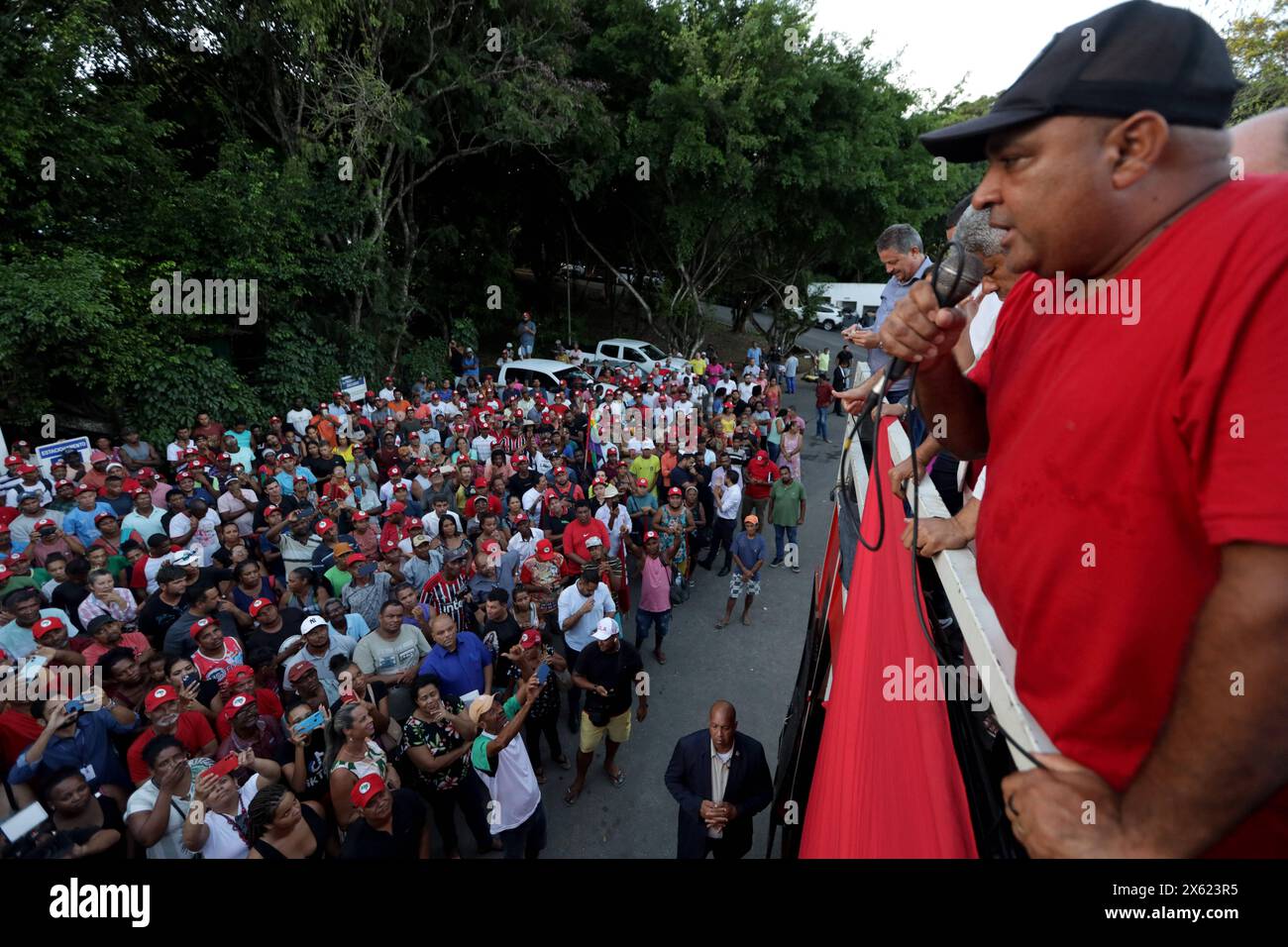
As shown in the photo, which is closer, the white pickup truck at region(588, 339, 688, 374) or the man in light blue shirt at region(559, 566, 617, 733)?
the man in light blue shirt at region(559, 566, 617, 733)

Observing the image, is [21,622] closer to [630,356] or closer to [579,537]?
[579,537]

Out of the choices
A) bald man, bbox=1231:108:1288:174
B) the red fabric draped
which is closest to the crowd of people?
the red fabric draped

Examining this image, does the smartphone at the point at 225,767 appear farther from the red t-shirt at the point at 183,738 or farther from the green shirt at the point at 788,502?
the green shirt at the point at 788,502

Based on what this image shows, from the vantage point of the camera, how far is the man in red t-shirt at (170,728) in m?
4.32

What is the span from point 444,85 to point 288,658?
15.2 meters

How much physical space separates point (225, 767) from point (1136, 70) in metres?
4.98

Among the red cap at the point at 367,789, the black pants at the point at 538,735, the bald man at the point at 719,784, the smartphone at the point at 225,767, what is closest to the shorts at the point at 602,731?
the black pants at the point at 538,735

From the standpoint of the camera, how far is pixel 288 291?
1479cm

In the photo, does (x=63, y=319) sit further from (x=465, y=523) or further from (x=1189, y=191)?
(x=1189, y=191)

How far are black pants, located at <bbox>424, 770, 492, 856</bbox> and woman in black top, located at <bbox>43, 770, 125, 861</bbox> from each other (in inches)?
74.8

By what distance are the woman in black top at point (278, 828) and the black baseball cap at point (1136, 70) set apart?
15.0ft

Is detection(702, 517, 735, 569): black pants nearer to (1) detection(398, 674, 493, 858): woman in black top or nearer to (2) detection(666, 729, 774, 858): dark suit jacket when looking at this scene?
(2) detection(666, 729, 774, 858): dark suit jacket

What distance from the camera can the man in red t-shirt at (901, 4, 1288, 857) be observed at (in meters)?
0.83
